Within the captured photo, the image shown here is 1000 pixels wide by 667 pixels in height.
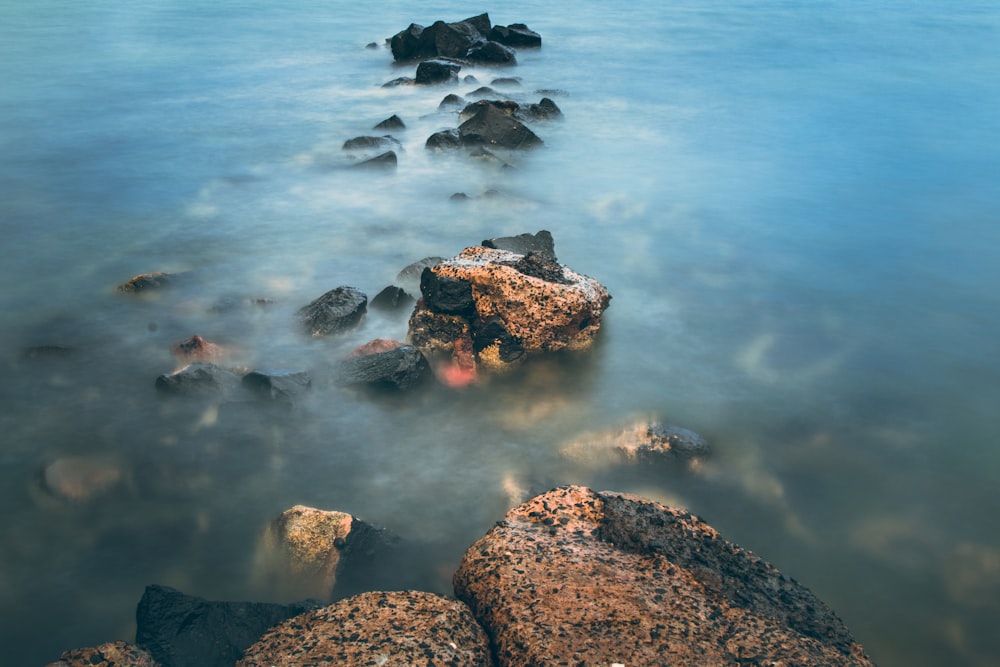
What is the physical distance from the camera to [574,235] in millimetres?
11023

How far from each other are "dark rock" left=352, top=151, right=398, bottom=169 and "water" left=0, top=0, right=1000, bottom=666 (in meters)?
0.21

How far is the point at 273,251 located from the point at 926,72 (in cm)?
1802

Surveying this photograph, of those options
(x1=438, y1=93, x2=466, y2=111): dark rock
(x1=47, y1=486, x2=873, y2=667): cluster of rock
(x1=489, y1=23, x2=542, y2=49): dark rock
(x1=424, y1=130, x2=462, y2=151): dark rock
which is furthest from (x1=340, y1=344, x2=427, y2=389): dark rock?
(x1=489, y1=23, x2=542, y2=49): dark rock

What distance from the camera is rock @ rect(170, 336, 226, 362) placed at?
7.78 m

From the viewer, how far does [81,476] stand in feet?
20.4

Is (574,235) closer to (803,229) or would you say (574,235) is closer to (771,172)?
(803,229)

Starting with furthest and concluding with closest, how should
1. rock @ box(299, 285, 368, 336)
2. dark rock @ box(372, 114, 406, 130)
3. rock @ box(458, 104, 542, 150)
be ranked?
dark rock @ box(372, 114, 406, 130)
rock @ box(458, 104, 542, 150)
rock @ box(299, 285, 368, 336)

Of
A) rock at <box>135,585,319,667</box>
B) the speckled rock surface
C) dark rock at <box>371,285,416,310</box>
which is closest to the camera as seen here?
the speckled rock surface

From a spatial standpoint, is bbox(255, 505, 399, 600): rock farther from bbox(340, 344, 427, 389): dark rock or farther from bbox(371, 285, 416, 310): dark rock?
bbox(371, 285, 416, 310): dark rock

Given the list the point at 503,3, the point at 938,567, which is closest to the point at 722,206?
the point at 938,567

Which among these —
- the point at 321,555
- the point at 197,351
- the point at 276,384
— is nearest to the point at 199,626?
the point at 321,555

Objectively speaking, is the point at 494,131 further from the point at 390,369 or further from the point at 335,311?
the point at 390,369

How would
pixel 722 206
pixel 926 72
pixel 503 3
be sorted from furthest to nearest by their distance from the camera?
pixel 503 3 → pixel 926 72 → pixel 722 206

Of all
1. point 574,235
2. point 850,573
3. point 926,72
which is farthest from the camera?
point 926,72
